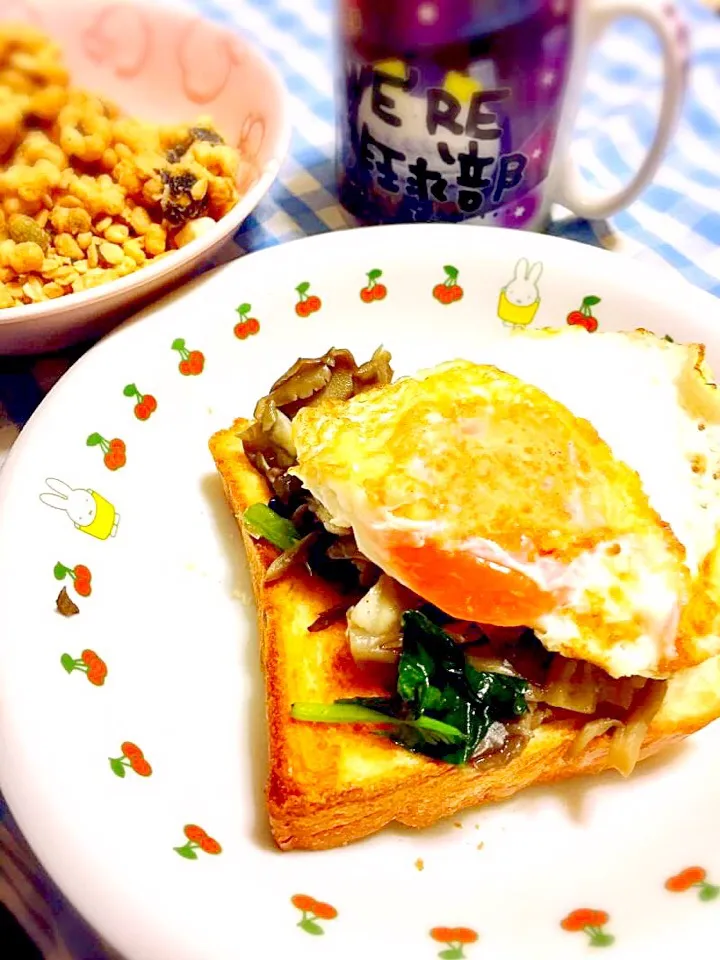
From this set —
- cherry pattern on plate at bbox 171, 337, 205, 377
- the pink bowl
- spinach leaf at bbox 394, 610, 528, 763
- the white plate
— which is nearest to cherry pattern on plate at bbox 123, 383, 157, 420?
the white plate

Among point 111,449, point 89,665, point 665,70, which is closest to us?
point 89,665

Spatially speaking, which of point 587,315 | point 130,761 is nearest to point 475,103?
point 587,315

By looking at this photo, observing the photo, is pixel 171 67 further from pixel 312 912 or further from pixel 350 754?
pixel 312 912

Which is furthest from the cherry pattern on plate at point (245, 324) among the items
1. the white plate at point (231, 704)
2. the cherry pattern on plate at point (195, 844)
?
the cherry pattern on plate at point (195, 844)

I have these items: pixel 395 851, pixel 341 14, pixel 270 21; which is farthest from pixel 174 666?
pixel 270 21

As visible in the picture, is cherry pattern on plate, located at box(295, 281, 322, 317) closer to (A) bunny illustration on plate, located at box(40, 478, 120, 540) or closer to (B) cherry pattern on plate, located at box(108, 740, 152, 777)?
(A) bunny illustration on plate, located at box(40, 478, 120, 540)

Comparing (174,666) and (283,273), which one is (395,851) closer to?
(174,666)

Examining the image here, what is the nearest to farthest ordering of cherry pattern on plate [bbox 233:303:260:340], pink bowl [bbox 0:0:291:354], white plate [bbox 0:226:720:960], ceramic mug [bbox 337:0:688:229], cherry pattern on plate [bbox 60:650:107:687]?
white plate [bbox 0:226:720:960] → cherry pattern on plate [bbox 60:650:107:687] → ceramic mug [bbox 337:0:688:229] → cherry pattern on plate [bbox 233:303:260:340] → pink bowl [bbox 0:0:291:354]
